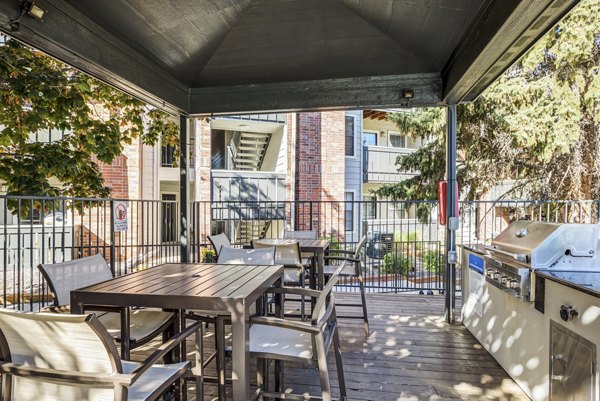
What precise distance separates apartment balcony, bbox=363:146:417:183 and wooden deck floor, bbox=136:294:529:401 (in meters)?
8.57

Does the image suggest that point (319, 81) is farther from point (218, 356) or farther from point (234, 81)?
point (218, 356)

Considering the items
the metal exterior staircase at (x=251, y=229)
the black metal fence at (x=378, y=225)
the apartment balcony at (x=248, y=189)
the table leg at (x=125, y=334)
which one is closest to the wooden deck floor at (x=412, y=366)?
the table leg at (x=125, y=334)

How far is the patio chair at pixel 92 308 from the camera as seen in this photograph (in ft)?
7.40

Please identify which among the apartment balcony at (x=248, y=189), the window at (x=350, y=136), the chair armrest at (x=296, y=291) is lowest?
the chair armrest at (x=296, y=291)

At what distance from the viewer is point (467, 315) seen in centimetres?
369

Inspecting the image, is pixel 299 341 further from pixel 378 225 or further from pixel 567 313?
pixel 378 225

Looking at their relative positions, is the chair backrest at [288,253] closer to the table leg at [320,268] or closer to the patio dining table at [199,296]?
the table leg at [320,268]

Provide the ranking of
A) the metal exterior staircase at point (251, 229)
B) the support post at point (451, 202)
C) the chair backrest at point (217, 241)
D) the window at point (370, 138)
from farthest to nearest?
Answer: the window at point (370, 138) < the metal exterior staircase at point (251, 229) < the support post at point (451, 202) < the chair backrest at point (217, 241)

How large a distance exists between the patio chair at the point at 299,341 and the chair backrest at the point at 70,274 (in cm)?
125

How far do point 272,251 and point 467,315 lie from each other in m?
2.12

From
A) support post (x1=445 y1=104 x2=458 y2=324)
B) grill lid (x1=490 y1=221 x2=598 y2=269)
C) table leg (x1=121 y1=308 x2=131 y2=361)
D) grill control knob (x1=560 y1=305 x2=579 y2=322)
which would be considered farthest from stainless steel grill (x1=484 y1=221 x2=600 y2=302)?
table leg (x1=121 y1=308 x2=131 y2=361)

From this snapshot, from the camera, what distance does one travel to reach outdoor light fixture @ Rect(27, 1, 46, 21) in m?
2.23

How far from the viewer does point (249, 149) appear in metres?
10.4

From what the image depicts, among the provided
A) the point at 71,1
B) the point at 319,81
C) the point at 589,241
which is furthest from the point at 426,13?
the point at 71,1
